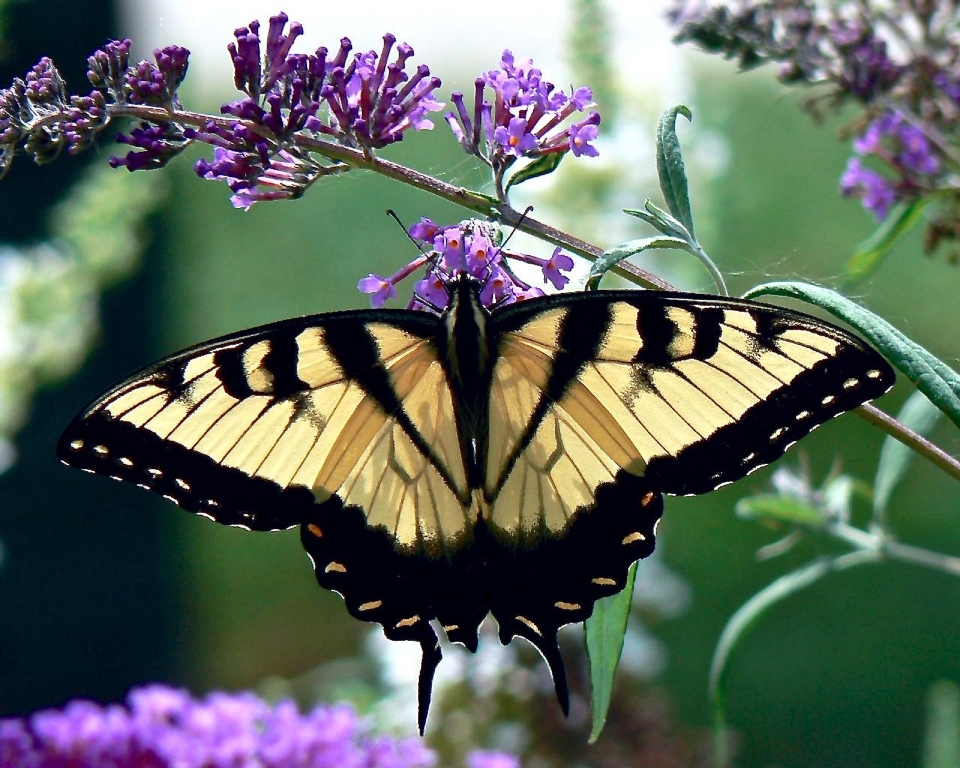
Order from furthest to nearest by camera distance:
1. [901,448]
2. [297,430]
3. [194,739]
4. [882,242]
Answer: [194,739]
[882,242]
[901,448]
[297,430]

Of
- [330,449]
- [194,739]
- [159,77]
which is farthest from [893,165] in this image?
[194,739]

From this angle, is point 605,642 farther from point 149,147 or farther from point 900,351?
point 149,147

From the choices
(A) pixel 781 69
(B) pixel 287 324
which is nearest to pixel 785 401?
(B) pixel 287 324

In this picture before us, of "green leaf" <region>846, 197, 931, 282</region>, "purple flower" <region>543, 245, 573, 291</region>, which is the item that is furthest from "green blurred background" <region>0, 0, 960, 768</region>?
"purple flower" <region>543, 245, 573, 291</region>

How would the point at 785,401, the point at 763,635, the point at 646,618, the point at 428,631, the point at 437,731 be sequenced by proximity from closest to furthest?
the point at 785,401 → the point at 428,631 → the point at 437,731 → the point at 646,618 → the point at 763,635

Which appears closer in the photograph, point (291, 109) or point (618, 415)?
point (291, 109)

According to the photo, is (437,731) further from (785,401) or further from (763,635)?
(763,635)

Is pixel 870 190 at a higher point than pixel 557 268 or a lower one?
higher
